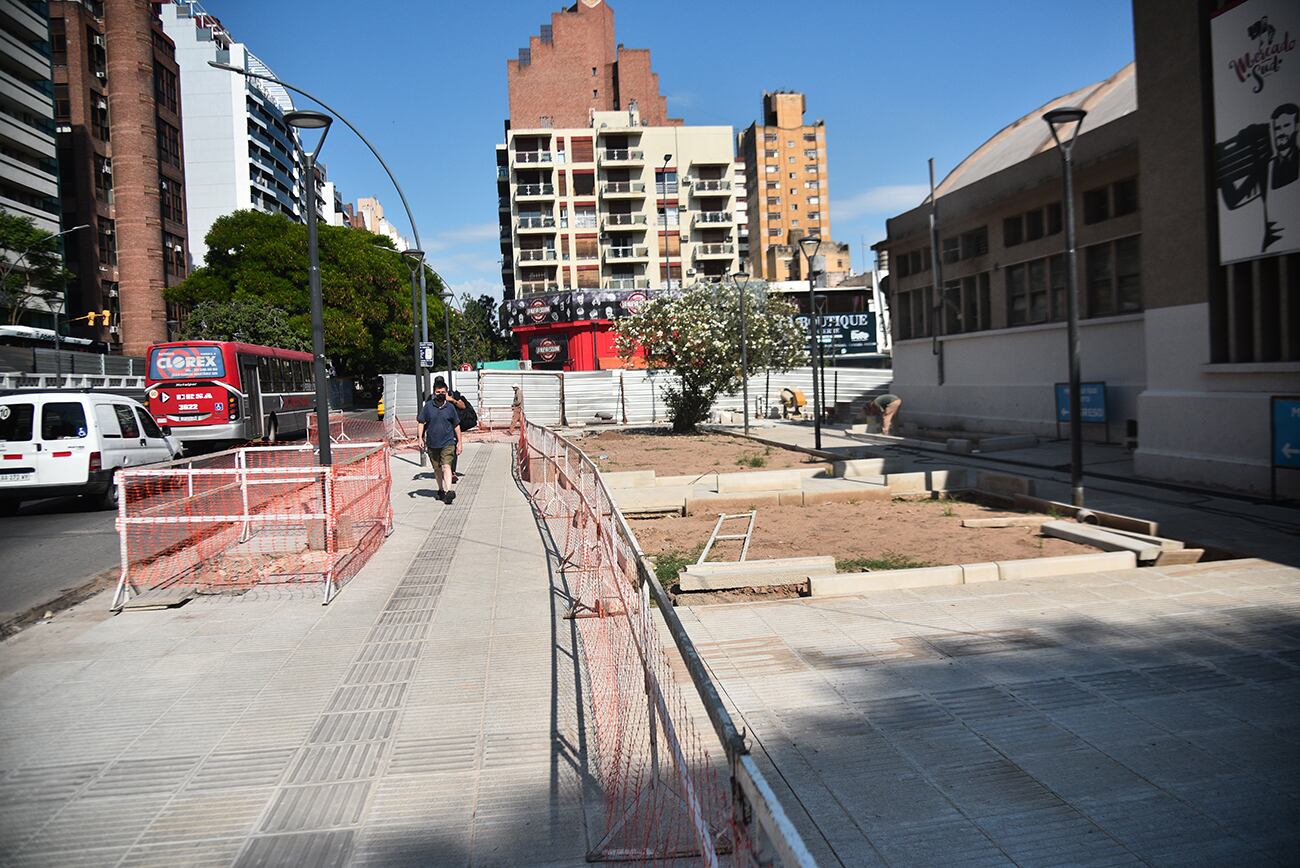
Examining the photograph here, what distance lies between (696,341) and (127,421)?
17.4 metres

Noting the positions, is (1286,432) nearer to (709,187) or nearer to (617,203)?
(709,187)

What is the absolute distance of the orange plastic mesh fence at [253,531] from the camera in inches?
331

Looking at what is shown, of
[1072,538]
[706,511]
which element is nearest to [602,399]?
[706,511]

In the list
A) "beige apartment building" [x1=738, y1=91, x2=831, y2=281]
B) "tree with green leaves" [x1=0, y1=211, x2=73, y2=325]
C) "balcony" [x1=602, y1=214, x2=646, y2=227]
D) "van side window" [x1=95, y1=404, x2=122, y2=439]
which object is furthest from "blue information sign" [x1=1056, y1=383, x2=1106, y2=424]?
"beige apartment building" [x1=738, y1=91, x2=831, y2=281]

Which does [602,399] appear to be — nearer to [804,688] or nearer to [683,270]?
[683,270]

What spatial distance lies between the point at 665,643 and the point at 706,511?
6660 millimetres

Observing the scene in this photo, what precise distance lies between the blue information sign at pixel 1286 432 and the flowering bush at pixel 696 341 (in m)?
18.9

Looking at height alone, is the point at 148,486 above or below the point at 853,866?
above

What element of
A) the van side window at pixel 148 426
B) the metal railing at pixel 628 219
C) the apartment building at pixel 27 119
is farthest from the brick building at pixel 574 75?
the van side window at pixel 148 426

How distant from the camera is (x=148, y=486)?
440 inches

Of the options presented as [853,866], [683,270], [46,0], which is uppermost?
[46,0]

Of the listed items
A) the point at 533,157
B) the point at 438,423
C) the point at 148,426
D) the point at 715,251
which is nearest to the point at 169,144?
the point at 533,157

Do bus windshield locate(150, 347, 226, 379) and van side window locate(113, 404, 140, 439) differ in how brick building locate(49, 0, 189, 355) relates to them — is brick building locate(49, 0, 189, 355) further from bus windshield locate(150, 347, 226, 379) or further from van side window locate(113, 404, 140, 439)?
van side window locate(113, 404, 140, 439)

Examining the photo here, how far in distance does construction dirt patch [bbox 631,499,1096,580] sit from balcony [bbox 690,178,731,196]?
55.5 metres
